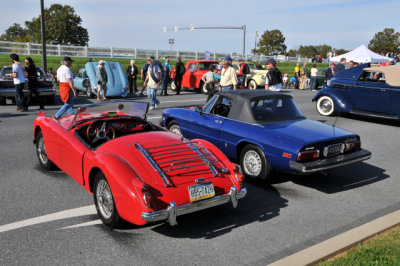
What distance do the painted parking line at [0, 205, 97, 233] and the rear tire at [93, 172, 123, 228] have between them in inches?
14.6

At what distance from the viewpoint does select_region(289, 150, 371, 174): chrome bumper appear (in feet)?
16.8

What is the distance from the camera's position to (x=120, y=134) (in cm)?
525

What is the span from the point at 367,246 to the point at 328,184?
220 centimetres

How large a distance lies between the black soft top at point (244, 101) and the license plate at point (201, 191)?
220cm

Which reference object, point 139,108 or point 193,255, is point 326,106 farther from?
point 193,255

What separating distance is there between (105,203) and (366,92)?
31.9 feet

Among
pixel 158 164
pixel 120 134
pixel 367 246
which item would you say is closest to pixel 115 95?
pixel 120 134

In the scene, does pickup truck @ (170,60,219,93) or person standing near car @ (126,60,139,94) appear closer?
person standing near car @ (126,60,139,94)

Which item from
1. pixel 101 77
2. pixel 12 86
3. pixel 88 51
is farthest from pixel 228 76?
pixel 88 51

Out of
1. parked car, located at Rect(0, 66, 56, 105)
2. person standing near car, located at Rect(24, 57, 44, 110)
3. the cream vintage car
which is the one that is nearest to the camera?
person standing near car, located at Rect(24, 57, 44, 110)

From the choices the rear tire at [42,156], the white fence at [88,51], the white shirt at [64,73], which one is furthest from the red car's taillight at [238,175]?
the white fence at [88,51]

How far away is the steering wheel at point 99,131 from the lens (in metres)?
4.95

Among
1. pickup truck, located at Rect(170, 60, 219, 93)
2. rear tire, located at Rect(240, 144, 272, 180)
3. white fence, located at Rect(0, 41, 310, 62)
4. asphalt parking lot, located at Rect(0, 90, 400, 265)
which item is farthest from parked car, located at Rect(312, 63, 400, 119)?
white fence, located at Rect(0, 41, 310, 62)

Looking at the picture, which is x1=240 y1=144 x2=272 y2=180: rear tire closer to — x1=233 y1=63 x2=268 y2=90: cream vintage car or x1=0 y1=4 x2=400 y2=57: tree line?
x1=233 y1=63 x2=268 y2=90: cream vintage car
